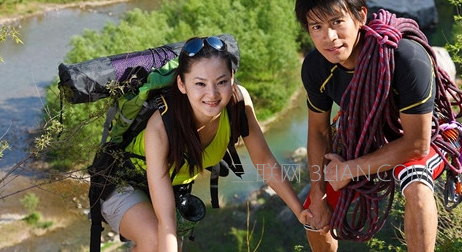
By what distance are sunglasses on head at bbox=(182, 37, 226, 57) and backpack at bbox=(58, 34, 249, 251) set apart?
122 mm

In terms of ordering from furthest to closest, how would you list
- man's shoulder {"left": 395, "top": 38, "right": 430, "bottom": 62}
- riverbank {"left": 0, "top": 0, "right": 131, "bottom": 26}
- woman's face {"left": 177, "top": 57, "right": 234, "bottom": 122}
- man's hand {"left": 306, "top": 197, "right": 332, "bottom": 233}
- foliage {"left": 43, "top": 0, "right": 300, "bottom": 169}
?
riverbank {"left": 0, "top": 0, "right": 131, "bottom": 26}, foliage {"left": 43, "top": 0, "right": 300, "bottom": 169}, man's hand {"left": 306, "top": 197, "right": 332, "bottom": 233}, woman's face {"left": 177, "top": 57, "right": 234, "bottom": 122}, man's shoulder {"left": 395, "top": 38, "right": 430, "bottom": 62}

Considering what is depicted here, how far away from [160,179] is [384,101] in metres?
1.09

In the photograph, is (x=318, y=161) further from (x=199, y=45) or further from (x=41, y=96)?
(x=41, y=96)

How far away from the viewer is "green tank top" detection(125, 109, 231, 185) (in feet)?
10.5

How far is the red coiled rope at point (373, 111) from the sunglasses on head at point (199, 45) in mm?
631

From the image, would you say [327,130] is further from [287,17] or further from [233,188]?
[287,17]

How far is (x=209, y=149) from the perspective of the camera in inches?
127

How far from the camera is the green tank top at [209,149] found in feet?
10.5

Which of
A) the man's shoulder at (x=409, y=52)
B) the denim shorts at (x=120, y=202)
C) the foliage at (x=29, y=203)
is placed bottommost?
the foliage at (x=29, y=203)

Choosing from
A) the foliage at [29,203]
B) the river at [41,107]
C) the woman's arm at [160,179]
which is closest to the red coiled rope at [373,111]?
the woman's arm at [160,179]

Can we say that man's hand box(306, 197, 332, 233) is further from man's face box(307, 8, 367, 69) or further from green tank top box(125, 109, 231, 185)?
man's face box(307, 8, 367, 69)

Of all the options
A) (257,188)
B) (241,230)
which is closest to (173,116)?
(241,230)

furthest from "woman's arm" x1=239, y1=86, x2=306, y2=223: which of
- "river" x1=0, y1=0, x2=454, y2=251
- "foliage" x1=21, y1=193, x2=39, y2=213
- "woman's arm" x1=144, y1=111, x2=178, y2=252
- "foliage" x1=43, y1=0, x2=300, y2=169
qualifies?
"foliage" x1=43, y1=0, x2=300, y2=169

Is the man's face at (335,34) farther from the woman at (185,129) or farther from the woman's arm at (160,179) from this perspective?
the woman's arm at (160,179)
